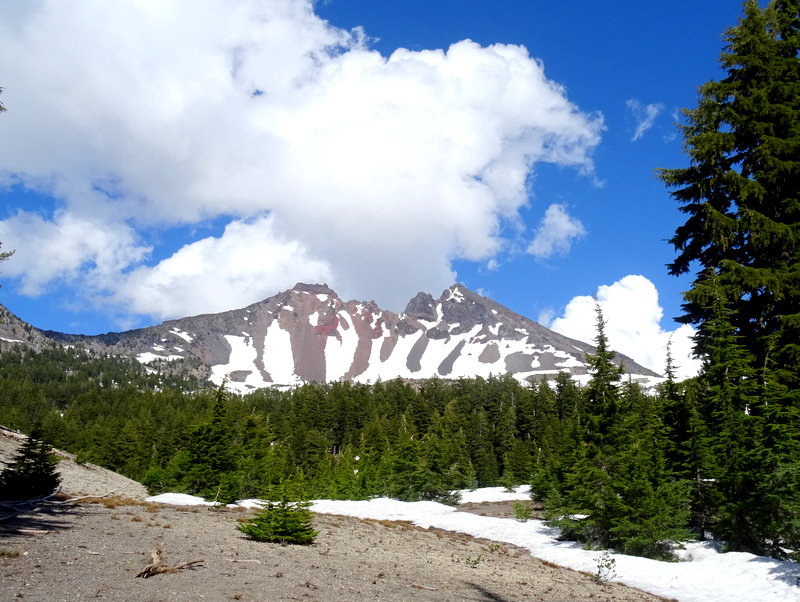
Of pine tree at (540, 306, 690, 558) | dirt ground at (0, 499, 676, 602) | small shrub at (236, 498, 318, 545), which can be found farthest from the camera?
pine tree at (540, 306, 690, 558)

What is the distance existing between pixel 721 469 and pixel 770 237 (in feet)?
24.8

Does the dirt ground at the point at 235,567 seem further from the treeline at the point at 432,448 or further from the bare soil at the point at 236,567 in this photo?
the treeline at the point at 432,448

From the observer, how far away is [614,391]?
21578 mm

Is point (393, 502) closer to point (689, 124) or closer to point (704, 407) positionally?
point (704, 407)

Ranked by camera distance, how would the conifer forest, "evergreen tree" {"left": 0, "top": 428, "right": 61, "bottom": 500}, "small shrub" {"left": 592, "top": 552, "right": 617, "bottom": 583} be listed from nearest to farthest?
1. "small shrub" {"left": 592, "top": 552, "right": 617, "bottom": 583}
2. the conifer forest
3. "evergreen tree" {"left": 0, "top": 428, "right": 61, "bottom": 500}

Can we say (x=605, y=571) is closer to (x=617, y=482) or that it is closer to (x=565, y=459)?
(x=617, y=482)

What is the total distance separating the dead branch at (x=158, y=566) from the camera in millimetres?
8861

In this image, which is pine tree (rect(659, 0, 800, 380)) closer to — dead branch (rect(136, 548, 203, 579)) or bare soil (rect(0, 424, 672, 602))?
bare soil (rect(0, 424, 672, 602))

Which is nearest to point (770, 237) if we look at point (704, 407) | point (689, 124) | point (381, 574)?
point (689, 124)

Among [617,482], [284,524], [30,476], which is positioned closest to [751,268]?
[617,482]

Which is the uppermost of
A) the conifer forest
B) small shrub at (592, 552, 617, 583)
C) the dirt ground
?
the conifer forest

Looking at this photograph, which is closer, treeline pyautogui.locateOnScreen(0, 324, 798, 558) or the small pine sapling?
the small pine sapling

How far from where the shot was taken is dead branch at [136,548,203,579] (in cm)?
886

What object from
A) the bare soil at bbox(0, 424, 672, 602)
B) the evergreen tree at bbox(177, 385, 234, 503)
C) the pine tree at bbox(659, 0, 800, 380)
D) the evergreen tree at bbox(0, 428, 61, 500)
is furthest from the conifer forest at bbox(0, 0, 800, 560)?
the evergreen tree at bbox(0, 428, 61, 500)
